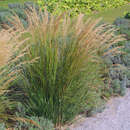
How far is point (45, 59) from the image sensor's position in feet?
9.37

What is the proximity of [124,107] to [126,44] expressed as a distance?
1665 mm

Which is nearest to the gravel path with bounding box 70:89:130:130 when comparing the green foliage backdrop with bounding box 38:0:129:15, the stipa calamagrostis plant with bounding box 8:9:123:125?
the stipa calamagrostis plant with bounding box 8:9:123:125

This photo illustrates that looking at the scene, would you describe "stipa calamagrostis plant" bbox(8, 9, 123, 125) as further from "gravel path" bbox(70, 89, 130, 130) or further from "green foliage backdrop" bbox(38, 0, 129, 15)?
"green foliage backdrop" bbox(38, 0, 129, 15)

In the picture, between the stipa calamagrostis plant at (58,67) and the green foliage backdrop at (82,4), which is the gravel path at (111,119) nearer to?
the stipa calamagrostis plant at (58,67)

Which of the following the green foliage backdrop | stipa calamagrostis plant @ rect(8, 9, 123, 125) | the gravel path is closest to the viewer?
stipa calamagrostis plant @ rect(8, 9, 123, 125)

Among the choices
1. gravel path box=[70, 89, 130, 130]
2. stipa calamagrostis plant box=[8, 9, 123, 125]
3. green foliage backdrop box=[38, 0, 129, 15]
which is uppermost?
green foliage backdrop box=[38, 0, 129, 15]

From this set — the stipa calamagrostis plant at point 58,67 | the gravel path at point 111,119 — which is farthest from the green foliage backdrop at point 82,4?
the stipa calamagrostis plant at point 58,67

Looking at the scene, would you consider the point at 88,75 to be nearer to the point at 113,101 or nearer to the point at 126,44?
the point at 113,101

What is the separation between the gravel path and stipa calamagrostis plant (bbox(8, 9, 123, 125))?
1.16 feet

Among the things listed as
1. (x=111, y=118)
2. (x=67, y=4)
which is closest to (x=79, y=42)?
(x=111, y=118)

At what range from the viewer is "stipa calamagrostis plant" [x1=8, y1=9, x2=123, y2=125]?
9.25 feet

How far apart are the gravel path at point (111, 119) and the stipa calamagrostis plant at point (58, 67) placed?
35cm

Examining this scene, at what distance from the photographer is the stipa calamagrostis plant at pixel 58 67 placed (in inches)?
111

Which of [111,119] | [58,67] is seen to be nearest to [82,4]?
[111,119]
